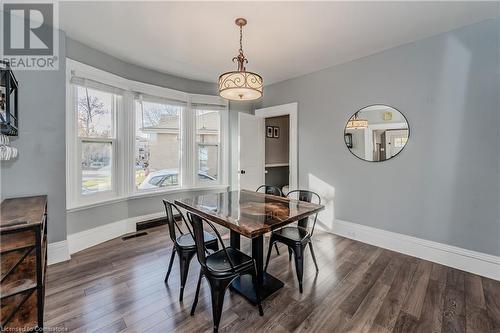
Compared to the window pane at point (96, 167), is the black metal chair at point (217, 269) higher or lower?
lower

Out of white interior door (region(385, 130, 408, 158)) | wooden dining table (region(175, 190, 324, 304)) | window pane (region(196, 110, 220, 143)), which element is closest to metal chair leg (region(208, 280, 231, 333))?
wooden dining table (region(175, 190, 324, 304))

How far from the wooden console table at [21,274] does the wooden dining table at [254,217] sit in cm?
109

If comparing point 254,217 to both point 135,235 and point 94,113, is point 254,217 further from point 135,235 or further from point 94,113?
point 94,113

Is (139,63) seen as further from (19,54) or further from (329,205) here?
(329,205)

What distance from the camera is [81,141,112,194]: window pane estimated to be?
118 inches

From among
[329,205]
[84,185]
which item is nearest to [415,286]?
[329,205]

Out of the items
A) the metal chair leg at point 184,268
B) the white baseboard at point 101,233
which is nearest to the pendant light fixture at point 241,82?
the metal chair leg at point 184,268

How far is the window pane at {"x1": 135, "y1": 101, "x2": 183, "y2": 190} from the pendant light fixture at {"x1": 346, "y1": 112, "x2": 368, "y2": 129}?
9.44 feet

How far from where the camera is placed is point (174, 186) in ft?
13.4

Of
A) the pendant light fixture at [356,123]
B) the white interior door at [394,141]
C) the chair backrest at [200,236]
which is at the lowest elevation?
the chair backrest at [200,236]

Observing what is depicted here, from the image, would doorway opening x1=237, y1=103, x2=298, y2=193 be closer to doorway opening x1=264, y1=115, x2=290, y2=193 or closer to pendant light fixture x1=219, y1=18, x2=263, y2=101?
doorway opening x1=264, y1=115, x2=290, y2=193

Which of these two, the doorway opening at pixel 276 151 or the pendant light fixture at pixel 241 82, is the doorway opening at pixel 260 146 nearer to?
the doorway opening at pixel 276 151

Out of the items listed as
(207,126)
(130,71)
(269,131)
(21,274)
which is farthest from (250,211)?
(269,131)

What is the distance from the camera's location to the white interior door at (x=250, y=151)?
4.09 m
